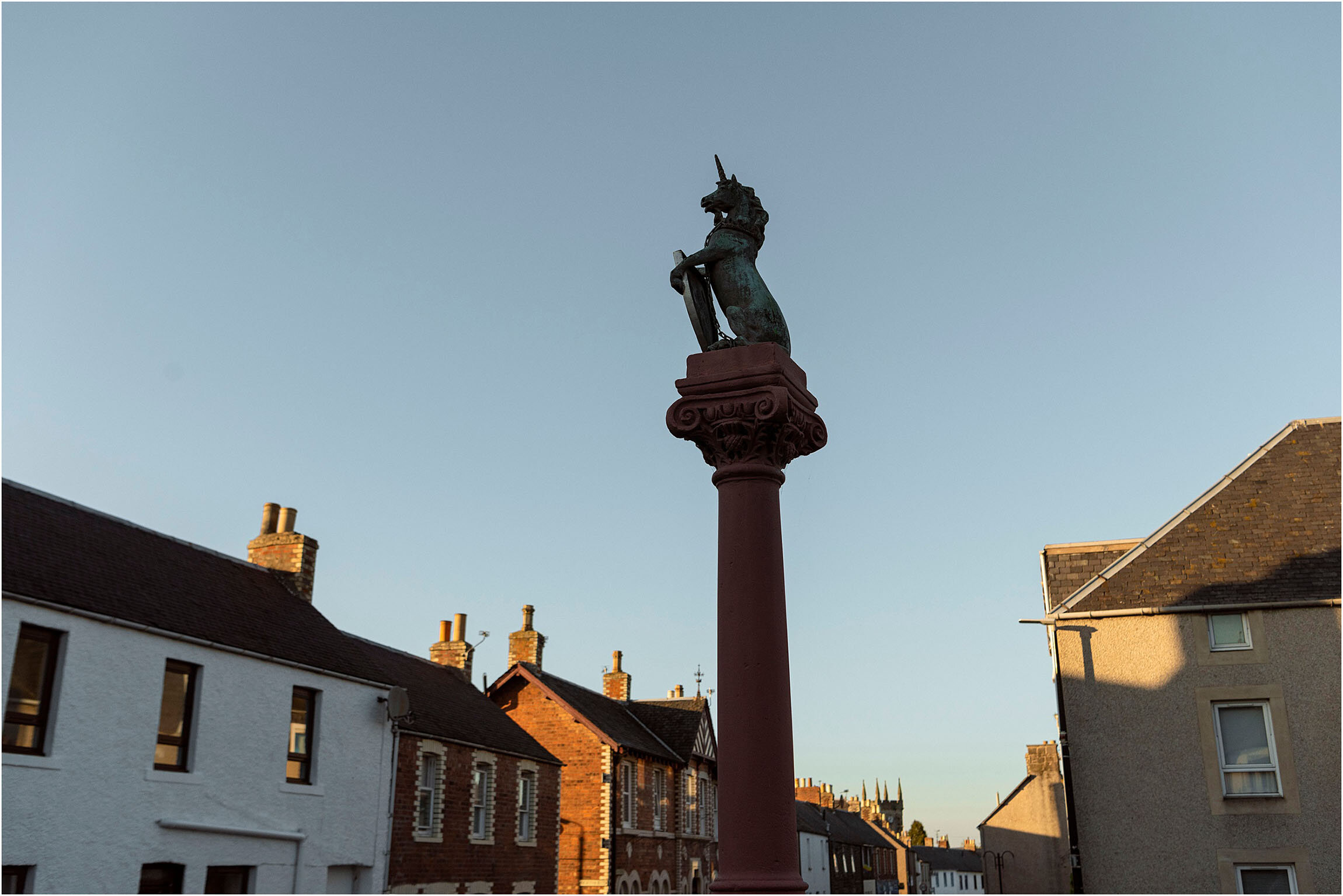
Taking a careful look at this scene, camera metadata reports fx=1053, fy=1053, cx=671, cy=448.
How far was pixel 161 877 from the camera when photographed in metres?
17.9

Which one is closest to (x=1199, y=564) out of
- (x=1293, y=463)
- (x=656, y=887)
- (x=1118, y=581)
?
(x=1118, y=581)

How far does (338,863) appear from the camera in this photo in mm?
21562

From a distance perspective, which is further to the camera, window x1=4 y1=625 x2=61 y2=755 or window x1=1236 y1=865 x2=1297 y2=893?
window x1=1236 y1=865 x2=1297 y2=893

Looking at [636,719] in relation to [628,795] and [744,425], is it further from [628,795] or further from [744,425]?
[744,425]

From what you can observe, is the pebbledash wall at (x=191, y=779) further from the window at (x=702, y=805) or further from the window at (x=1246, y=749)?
the window at (x=702, y=805)

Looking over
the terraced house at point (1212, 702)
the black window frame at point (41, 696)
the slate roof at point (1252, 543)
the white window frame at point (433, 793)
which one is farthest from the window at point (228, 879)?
the slate roof at point (1252, 543)

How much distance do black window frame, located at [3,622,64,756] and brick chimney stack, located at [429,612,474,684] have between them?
19.3 meters

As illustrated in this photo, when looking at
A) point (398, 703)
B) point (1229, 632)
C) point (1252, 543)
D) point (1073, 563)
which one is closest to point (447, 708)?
point (398, 703)

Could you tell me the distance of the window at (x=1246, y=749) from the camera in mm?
19609

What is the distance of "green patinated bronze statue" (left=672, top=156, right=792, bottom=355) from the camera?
8992mm

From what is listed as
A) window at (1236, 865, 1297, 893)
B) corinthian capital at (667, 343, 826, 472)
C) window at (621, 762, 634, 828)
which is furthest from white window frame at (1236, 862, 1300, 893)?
window at (621, 762, 634, 828)

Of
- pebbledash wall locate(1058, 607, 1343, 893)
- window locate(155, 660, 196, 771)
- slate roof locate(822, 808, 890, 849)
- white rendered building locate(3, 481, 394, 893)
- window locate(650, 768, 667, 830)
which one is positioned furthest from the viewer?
slate roof locate(822, 808, 890, 849)

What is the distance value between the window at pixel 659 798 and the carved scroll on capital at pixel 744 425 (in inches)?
1331

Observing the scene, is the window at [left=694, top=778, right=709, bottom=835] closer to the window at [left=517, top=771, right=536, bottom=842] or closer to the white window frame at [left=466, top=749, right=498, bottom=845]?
the window at [left=517, top=771, right=536, bottom=842]
